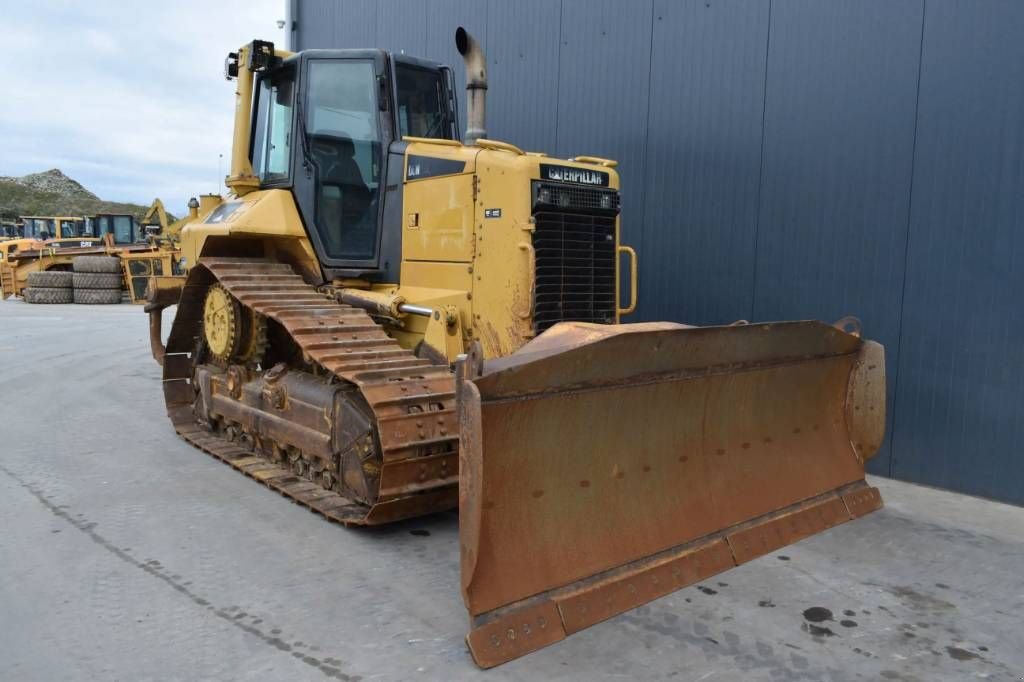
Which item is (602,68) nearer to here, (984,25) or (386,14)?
(984,25)

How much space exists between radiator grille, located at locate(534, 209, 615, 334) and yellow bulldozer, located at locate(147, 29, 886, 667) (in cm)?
2

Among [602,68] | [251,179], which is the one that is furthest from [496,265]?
[602,68]

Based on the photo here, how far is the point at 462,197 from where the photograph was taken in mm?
5348

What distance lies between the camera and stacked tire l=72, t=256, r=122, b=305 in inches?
902

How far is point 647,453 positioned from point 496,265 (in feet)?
6.06

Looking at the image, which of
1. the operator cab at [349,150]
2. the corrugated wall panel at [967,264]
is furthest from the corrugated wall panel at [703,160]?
the operator cab at [349,150]

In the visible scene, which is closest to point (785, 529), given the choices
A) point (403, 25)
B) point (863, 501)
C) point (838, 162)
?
point (863, 501)

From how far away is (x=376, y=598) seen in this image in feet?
12.0

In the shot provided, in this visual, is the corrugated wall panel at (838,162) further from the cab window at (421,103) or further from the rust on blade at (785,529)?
the cab window at (421,103)

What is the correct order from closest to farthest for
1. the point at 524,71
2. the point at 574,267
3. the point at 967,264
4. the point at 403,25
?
1. the point at 574,267
2. the point at 967,264
3. the point at 524,71
4. the point at 403,25

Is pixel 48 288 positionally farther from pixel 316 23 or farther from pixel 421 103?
pixel 421 103

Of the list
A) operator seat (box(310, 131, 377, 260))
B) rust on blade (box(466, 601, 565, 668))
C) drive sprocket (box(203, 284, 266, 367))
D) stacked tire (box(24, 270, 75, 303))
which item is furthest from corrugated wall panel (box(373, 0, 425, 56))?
stacked tire (box(24, 270, 75, 303))

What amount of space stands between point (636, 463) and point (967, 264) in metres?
3.36

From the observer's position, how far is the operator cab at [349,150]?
5.86 meters
